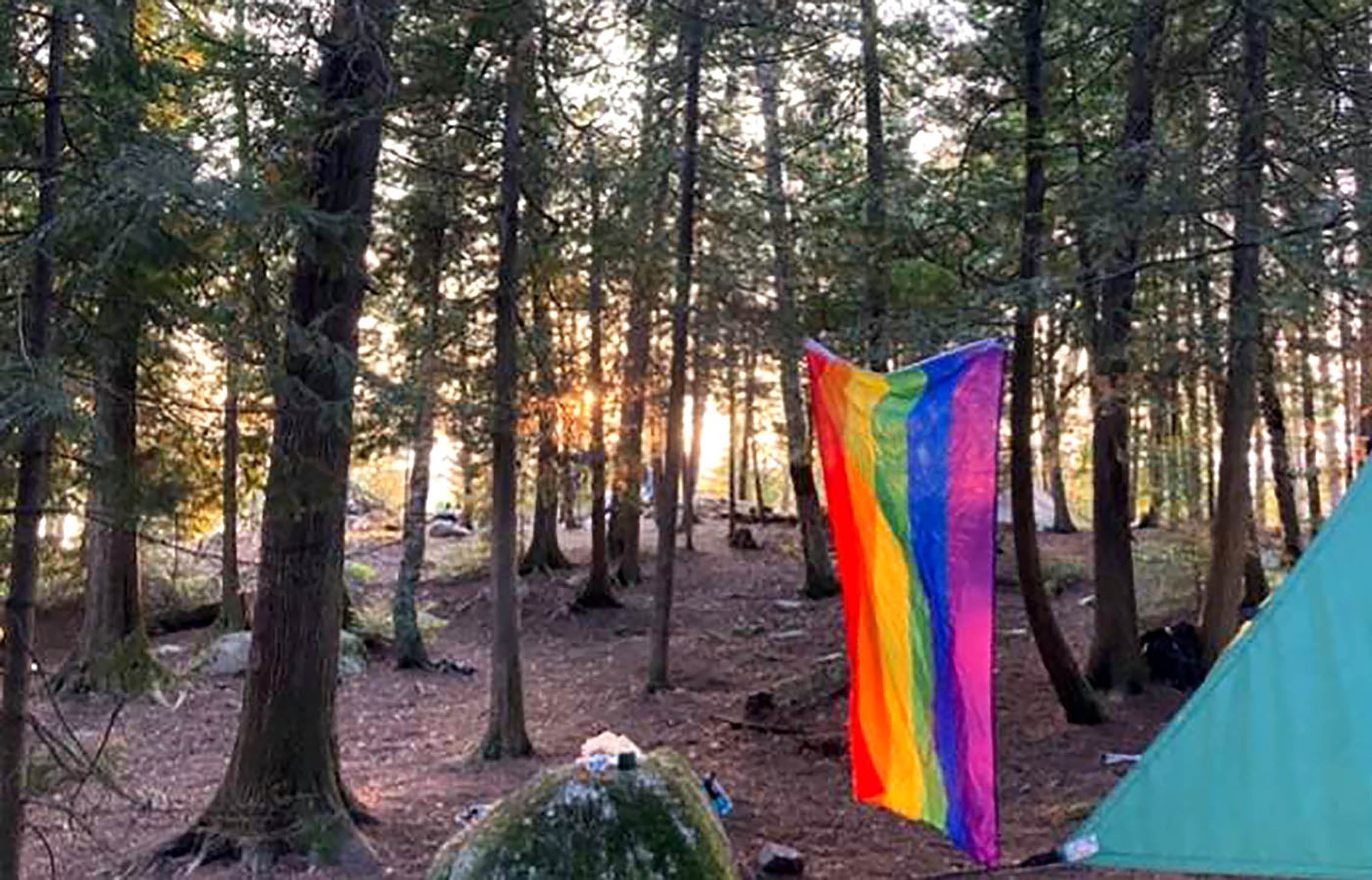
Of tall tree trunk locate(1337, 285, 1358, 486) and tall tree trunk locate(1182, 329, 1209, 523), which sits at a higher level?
tall tree trunk locate(1337, 285, 1358, 486)

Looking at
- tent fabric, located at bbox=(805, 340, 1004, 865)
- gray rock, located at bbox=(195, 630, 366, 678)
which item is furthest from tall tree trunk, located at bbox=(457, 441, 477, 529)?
tent fabric, located at bbox=(805, 340, 1004, 865)

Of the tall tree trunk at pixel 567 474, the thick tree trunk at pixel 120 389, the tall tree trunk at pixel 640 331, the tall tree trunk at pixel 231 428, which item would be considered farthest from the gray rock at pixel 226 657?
the thick tree trunk at pixel 120 389

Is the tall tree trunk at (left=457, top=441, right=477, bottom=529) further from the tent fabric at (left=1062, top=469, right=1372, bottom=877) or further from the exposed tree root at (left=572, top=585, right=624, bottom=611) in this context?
the tent fabric at (left=1062, top=469, right=1372, bottom=877)

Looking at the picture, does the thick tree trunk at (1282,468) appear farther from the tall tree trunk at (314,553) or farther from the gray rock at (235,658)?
the gray rock at (235,658)

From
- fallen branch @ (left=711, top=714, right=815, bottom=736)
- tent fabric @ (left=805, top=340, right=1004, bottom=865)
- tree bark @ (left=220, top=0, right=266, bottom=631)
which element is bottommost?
fallen branch @ (left=711, top=714, right=815, bottom=736)

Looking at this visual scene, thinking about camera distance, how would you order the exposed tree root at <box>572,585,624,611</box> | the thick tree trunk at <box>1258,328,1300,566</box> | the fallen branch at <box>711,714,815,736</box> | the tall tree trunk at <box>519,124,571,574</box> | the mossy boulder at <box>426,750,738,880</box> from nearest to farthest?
the mossy boulder at <box>426,750,738,880</box> → the tall tree trunk at <box>519,124,571,574</box> → the fallen branch at <box>711,714,815,736</box> → the thick tree trunk at <box>1258,328,1300,566</box> → the exposed tree root at <box>572,585,624,611</box>

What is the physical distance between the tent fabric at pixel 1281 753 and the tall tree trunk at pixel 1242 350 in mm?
4510

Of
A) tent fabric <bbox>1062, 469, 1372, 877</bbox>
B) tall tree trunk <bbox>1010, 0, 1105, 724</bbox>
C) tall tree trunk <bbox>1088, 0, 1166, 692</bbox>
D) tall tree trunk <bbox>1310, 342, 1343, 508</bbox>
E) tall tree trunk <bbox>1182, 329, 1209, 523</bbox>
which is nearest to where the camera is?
tent fabric <bbox>1062, 469, 1372, 877</bbox>

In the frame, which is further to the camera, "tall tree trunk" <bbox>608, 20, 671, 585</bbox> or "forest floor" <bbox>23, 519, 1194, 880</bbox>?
"tall tree trunk" <bbox>608, 20, 671, 585</bbox>

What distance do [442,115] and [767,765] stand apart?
6.45 m

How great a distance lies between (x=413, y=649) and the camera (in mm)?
14523

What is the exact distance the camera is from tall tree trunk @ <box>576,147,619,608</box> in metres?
10.8

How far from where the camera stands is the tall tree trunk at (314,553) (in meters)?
6.52

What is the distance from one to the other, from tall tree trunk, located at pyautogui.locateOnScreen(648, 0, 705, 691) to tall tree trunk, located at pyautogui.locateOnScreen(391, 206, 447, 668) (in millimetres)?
2701
